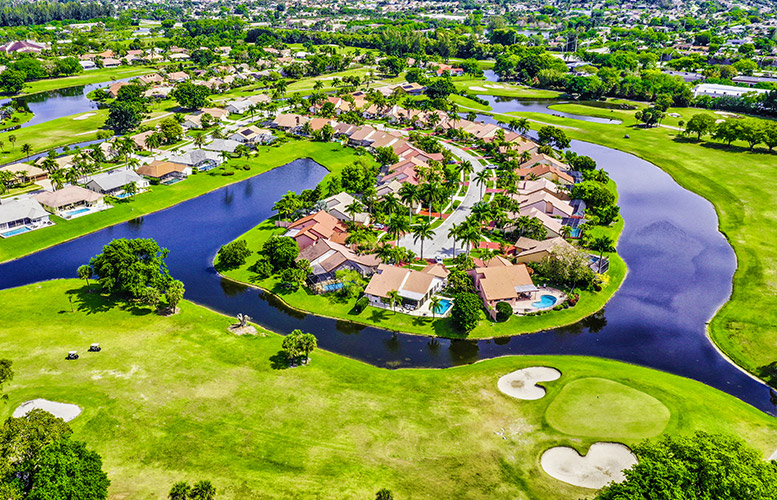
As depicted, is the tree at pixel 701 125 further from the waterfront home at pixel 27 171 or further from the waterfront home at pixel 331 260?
the waterfront home at pixel 27 171

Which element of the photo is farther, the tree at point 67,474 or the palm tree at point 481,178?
the palm tree at point 481,178

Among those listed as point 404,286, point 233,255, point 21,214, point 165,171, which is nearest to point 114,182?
point 165,171

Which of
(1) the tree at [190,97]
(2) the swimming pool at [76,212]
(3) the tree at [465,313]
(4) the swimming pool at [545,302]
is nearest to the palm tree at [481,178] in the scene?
(4) the swimming pool at [545,302]

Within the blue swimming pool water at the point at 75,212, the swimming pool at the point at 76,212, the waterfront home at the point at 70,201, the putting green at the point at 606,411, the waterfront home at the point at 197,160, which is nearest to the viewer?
the putting green at the point at 606,411

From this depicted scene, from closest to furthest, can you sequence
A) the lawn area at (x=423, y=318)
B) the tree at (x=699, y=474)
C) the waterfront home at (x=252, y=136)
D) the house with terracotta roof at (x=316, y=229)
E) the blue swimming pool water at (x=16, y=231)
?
1. the tree at (x=699, y=474)
2. the lawn area at (x=423, y=318)
3. the house with terracotta roof at (x=316, y=229)
4. the blue swimming pool water at (x=16, y=231)
5. the waterfront home at (x=252, y=136)

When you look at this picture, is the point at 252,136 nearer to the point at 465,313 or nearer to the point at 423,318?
the point at 423,318

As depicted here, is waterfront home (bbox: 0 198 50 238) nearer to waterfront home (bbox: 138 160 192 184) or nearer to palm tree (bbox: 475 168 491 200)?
waterfront home (bbox: 138 160 192 184)
